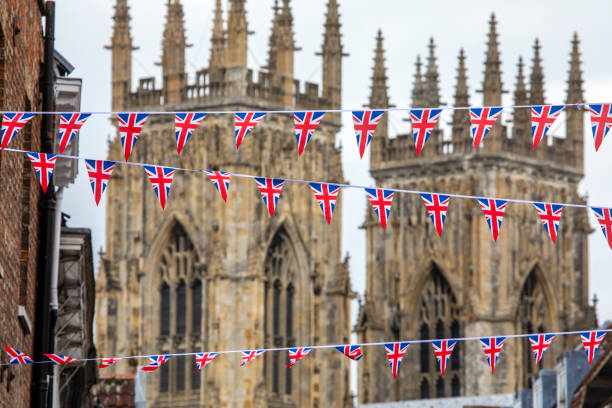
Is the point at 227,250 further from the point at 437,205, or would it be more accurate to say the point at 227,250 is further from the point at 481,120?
the point at 481,120

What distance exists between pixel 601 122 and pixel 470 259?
213ft

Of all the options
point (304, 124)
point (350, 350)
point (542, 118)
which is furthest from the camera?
point (350, 350)

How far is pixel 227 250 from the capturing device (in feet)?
267

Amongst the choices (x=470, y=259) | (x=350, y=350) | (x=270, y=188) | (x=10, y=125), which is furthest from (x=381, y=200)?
(x=470, y=259)

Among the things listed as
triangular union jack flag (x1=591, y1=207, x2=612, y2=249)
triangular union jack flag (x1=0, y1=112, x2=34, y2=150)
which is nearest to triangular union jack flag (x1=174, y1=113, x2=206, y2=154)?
triangular union jack flag (x1=0, y1=112, x2=34, y2=150)

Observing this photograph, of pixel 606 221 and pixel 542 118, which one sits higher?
pixel 542 118

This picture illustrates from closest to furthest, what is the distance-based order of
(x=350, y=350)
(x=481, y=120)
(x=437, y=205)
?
(x=481, y=120) → (x=437, y=205) → (x=350, y=350)

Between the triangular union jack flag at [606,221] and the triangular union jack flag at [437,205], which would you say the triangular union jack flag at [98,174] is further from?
the triangular union jack flag at [606,221]

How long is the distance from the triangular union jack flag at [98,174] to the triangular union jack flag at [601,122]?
4639mm

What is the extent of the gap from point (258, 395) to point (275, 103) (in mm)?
10345

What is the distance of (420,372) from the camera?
8950 cm

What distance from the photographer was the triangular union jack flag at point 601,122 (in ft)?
75.6

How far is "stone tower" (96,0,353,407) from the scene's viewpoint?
3201 inches

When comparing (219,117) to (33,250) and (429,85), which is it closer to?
(429,85)
